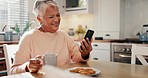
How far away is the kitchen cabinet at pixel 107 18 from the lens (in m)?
3.83

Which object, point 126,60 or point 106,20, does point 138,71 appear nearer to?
point 126,60

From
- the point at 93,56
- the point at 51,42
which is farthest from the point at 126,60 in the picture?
the point at 51,42

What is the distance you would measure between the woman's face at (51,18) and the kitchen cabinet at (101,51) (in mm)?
2037

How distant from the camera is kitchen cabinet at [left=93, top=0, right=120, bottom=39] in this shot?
3.83m

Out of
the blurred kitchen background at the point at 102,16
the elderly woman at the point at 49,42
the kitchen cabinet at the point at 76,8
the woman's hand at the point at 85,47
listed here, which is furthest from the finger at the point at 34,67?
the kitchen cabinet at the point at 76,8

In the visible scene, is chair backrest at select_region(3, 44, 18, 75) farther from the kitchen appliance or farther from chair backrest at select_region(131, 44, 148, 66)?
the kitchen appliance

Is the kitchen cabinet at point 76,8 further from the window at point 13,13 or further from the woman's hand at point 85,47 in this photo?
the woman's hand at point 85,47

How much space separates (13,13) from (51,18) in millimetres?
2547

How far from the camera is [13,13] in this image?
3.99 meters

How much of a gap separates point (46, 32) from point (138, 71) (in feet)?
2.52

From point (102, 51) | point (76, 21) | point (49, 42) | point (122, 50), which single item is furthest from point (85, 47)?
point (76, 21)

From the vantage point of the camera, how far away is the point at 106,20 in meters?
3.97

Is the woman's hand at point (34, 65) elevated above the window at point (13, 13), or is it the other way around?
the window at point (13, 13)

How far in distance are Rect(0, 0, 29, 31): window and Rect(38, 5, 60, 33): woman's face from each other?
2408 mm
